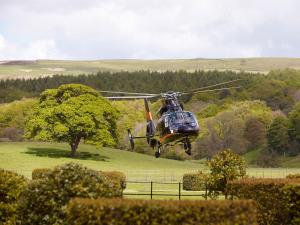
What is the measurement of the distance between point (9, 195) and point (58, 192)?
2887 millimetres

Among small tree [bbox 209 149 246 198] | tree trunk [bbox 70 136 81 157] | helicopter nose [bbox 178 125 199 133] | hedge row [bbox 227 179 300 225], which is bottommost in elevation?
tree trunk [bbox 70 136 81 157]

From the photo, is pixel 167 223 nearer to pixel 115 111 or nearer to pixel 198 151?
pixel 115 111

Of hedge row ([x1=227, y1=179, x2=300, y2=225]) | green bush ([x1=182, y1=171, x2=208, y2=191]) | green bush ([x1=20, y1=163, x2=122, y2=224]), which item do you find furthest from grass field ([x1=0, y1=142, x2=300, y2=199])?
green bush ([x1=20, y1=163, x2=122, y2=224])

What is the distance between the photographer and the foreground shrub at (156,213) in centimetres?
1349

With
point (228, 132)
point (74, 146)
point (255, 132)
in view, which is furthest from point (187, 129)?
point (255, 132)

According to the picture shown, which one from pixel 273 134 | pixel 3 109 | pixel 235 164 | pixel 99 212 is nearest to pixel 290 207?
pixel 99 212

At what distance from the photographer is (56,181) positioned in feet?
51.8

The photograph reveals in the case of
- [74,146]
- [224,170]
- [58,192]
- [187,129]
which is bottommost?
[74,146]

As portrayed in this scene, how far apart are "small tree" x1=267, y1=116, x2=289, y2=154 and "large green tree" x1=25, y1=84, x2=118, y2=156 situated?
36.1 m

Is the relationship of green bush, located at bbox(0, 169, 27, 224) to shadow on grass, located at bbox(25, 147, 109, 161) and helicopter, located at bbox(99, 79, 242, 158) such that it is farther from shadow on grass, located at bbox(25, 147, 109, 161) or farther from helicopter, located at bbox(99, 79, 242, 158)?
shadow on grass, located at bbox(25, 147, 109, 161)

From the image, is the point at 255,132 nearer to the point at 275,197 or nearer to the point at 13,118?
the point at 13,118

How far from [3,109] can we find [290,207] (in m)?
137

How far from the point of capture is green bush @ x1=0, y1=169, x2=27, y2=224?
58.5ft

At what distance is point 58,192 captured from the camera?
51.4ft
